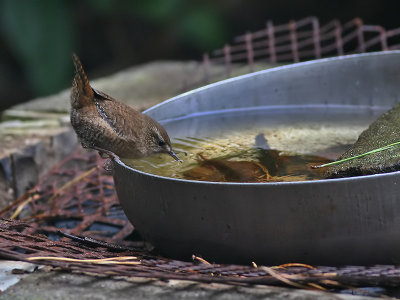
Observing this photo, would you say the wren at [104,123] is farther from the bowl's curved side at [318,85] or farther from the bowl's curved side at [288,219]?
the bowl's curved side at [288,219]

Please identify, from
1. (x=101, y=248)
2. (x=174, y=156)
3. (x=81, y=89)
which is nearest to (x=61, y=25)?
(x=81, y=89)

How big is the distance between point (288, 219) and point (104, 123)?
1.34m

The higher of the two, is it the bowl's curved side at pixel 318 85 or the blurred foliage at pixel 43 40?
the blurred foliage at pixel 43 40

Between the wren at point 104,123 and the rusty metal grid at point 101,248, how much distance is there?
10.7 inches

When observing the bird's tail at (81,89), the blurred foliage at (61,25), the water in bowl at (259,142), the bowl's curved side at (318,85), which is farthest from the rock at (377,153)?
the blurred foliage at (61,25)

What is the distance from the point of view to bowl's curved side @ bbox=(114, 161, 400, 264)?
72.5 inches

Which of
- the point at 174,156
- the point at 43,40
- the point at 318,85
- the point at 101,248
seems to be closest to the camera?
the point at 101,248

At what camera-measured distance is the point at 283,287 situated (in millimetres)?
1805

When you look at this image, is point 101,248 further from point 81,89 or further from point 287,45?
point 287,45

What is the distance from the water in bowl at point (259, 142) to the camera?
2.52 m

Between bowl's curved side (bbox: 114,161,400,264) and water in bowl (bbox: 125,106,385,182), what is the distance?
1.36ft

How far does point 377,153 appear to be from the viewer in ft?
7.21

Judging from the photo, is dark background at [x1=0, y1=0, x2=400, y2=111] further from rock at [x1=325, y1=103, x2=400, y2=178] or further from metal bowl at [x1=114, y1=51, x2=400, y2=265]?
metal bowl at [x1=114, y1=51, x2=400, y2=265]

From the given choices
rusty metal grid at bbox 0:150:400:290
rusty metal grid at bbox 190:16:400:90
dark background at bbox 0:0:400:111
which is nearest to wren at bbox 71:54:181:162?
rusty metal grid at bbox 0:150:400:290
